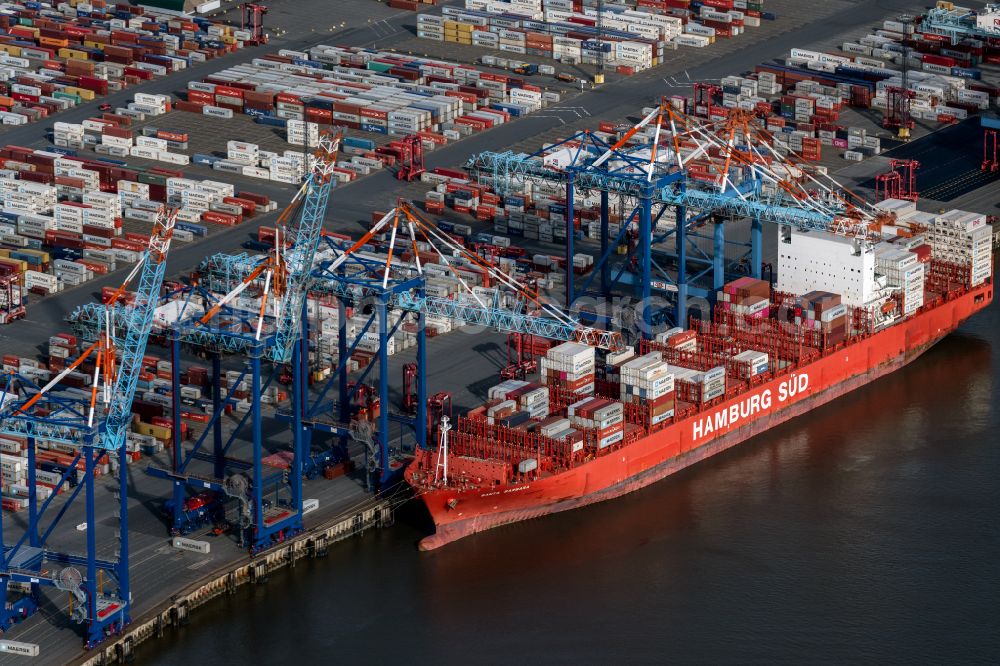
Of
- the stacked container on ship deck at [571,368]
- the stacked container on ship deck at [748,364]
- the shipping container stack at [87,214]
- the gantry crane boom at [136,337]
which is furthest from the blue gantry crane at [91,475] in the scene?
the shipping container stack at [87,214]

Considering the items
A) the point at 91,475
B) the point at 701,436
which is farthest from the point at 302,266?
the point at 701,436

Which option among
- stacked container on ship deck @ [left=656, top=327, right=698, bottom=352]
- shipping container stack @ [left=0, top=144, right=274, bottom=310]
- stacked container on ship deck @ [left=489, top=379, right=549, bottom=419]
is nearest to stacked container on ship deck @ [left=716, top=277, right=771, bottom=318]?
stacked container on ship deck @ [left=656, top=327, right=698, bottom=352]

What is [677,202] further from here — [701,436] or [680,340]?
[701,436]

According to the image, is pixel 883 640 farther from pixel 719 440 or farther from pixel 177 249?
pixel 177 249

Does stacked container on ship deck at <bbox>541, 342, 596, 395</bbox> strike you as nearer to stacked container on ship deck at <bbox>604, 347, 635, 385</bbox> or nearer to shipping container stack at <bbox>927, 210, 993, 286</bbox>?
stacked container on ship deck at <bbox>604, 347, 635, 385</bbox>

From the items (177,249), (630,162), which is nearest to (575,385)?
(630,162)

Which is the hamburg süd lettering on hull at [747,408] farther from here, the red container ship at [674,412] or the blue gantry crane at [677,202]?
the blue gantry crane at [677,202]
